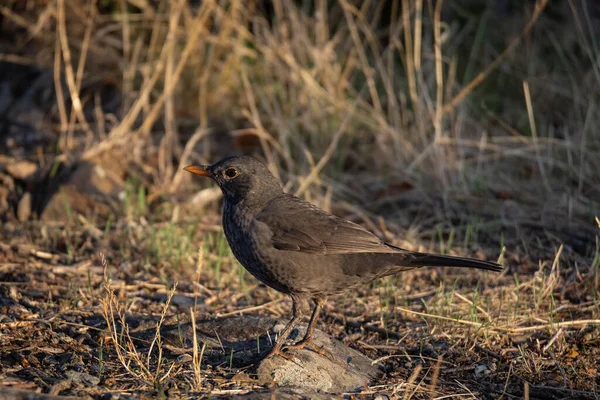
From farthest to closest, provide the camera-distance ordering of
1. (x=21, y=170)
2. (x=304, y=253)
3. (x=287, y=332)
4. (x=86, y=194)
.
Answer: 1. (x=21, y=170)
2. (x=86, y=194)
3. (x=304, y=253)
4. (x=287, y=332)

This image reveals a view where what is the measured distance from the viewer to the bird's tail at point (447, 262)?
12.0 ft

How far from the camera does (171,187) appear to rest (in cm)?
646

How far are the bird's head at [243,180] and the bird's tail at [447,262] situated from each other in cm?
86

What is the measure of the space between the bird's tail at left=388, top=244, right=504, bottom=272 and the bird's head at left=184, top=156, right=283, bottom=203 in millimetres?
861

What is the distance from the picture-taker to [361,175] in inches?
271

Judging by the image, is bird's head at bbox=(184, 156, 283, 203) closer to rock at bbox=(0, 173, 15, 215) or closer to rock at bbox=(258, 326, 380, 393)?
rock at bbox=(258, 326, 380, 393)

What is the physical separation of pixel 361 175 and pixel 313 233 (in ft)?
9.74

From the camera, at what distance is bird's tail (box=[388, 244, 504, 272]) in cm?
367

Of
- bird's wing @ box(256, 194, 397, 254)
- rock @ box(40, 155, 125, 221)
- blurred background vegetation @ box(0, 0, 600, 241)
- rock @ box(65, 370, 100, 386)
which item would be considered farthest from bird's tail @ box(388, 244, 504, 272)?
rock @ box(40, 155, 125, 221)

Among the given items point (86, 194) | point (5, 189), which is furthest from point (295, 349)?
point (5, 189)

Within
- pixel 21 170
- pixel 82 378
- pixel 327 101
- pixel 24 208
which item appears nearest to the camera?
pixel 82 378

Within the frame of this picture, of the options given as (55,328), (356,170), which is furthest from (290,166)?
(55,328)

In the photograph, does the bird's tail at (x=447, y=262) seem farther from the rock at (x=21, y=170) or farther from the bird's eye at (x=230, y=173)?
the rock at (x=21, y=170)

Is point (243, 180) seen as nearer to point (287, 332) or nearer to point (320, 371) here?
point (287, 332)
